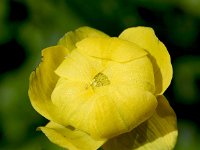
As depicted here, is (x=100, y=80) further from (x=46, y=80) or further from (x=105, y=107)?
(x=46, y=80)

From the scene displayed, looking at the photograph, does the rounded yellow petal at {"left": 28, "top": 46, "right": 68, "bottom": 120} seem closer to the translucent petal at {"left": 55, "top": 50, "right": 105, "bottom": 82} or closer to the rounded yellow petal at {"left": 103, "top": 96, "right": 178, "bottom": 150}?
the translucent petal at {"left": 55, "top": 50, "right": 105, "bottom": 82}

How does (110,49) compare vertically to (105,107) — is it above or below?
above

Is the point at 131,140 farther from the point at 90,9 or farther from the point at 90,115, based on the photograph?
the point at 90,9

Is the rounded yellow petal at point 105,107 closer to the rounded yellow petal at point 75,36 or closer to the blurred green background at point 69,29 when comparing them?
the rounded yellow petal at point 75,36

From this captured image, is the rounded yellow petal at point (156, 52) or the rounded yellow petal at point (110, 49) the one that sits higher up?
the rounded yellow petal at point (110, 49)

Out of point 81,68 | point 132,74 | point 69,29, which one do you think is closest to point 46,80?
point 81,68

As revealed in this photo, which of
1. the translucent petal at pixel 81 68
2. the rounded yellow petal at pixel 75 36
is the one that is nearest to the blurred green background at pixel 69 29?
the rounded yellow petal at pixel 75 36
